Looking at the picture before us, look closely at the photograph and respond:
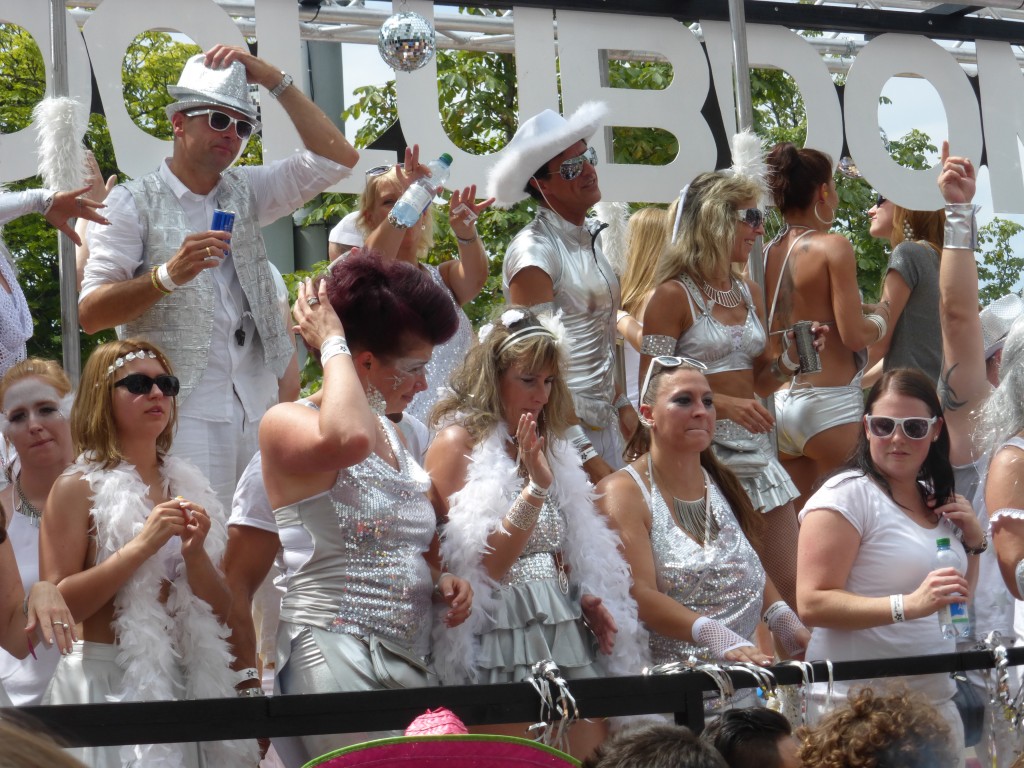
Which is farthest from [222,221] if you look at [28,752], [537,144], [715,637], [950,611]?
[28,752]

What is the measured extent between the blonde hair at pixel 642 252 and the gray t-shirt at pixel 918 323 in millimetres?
926

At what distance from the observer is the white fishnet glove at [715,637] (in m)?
3.42

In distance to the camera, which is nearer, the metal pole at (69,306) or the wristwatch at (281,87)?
the wristwatch at (281,87)

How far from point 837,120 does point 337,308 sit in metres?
3.88

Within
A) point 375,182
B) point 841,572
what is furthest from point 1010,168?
point 841,572

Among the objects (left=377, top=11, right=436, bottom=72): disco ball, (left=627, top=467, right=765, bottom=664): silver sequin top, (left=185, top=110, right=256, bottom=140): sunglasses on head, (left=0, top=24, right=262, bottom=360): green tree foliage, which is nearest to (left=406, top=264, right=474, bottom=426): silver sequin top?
(left=185, top=110, right=256, bottom=140): sunglasses on head

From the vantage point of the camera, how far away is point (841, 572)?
11.3 feet

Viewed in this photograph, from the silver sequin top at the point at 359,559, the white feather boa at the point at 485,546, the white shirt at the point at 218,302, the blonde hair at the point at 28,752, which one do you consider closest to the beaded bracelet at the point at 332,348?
the silver sequin top at the point at 359,559

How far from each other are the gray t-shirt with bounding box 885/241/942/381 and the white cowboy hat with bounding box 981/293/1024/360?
8.1 inches

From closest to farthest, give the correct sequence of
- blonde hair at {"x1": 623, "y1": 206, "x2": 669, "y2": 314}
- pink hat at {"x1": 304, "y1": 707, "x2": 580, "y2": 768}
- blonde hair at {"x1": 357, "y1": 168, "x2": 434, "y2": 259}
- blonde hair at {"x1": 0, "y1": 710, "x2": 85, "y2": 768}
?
blonde hair at {"x1": 0, "y1": 710, "x2": 85, "y2": 768}, pink hat at {"x1": 304, "y1": 707, "x2": 580, "y2": 768}, blonde hair at {"x1": 357, "y1": 168, "x2": 434, "y2": 259}, blonde hair at {"x1": 623, "y1": 206, "x2": 669, "y2": 314}

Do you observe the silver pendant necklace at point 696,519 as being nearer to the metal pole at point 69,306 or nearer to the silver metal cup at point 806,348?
the silver metal cup at point 806,348

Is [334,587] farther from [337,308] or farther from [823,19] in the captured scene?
[823,19]

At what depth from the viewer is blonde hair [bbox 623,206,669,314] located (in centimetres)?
500

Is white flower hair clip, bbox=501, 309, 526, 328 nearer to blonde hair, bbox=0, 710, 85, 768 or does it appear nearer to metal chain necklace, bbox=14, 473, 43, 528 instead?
metal chain necklace, bbox=14, 473, 43, 528
